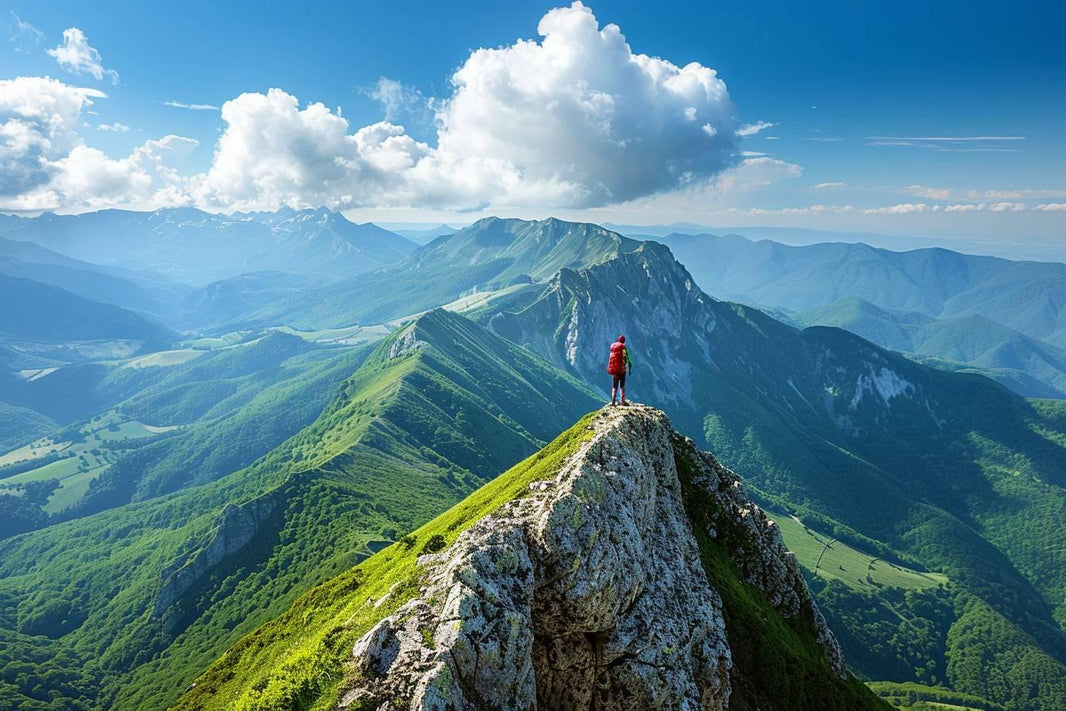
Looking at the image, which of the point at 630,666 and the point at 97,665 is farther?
the point at 97,665

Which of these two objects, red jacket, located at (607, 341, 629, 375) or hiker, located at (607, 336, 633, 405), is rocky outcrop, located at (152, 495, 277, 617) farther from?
red jacket, located at (607, 341, 629, 375)

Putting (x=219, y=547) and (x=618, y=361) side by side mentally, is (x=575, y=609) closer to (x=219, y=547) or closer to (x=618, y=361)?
(x=618, y=361)

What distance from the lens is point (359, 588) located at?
47.3 meters

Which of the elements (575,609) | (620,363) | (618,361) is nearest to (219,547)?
(618,361)

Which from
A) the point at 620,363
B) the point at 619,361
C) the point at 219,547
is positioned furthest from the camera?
the point at 219,547

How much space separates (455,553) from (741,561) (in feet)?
138

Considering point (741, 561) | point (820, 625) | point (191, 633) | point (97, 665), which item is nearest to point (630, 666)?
point (741, 561)

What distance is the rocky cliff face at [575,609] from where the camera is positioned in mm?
25469

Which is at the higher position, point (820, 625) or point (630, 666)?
point (630, 666)

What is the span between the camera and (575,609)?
32.5 meters

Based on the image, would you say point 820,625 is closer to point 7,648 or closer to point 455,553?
point 455,553

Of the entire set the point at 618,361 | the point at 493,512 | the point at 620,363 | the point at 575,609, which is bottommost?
the point at 575,609

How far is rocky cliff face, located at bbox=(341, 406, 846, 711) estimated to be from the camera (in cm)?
2547

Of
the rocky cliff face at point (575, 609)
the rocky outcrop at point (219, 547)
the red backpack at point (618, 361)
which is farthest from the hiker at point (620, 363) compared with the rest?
the rocky outcrop at point (219, 547)
